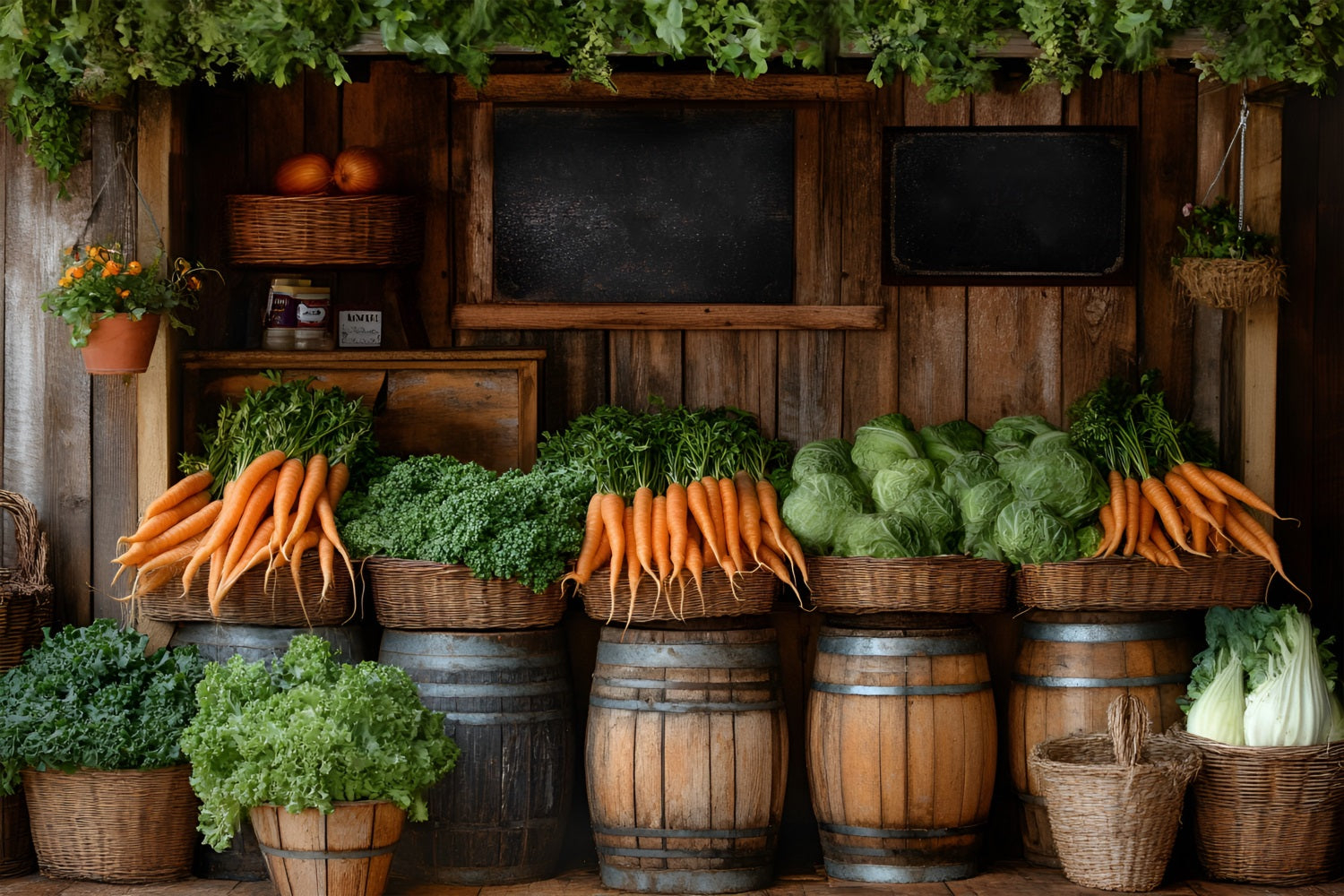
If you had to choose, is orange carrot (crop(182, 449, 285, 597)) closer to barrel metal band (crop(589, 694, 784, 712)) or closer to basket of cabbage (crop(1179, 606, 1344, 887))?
barrel metal band (crop(589, 694, 784, 712))

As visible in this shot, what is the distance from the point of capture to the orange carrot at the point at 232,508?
14.8 feet

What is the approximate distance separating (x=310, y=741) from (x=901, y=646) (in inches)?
72.3

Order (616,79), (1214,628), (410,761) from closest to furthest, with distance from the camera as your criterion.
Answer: (410,761) → (1214,628) → (616,79)

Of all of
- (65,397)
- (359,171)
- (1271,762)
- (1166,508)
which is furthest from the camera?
(359,171)

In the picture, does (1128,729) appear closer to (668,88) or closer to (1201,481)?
(1201,481)

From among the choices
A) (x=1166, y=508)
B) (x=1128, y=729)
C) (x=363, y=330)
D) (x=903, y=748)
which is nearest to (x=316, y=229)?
(x=363, y=330)

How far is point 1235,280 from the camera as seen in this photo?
4.82 m

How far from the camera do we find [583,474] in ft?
15.6

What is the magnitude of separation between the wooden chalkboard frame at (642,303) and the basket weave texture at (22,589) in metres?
1.64

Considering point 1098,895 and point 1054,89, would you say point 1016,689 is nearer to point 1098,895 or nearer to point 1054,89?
point 1098,895

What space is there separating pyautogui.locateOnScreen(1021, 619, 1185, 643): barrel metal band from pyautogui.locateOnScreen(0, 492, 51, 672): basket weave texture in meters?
3.36

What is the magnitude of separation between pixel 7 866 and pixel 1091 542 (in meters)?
3.67

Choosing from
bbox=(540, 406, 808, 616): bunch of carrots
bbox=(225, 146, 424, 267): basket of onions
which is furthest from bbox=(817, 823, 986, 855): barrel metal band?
bbox=(225, 146, 424, 267): basket of onions

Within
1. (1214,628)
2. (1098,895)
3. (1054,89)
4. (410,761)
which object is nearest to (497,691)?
(410,761)
